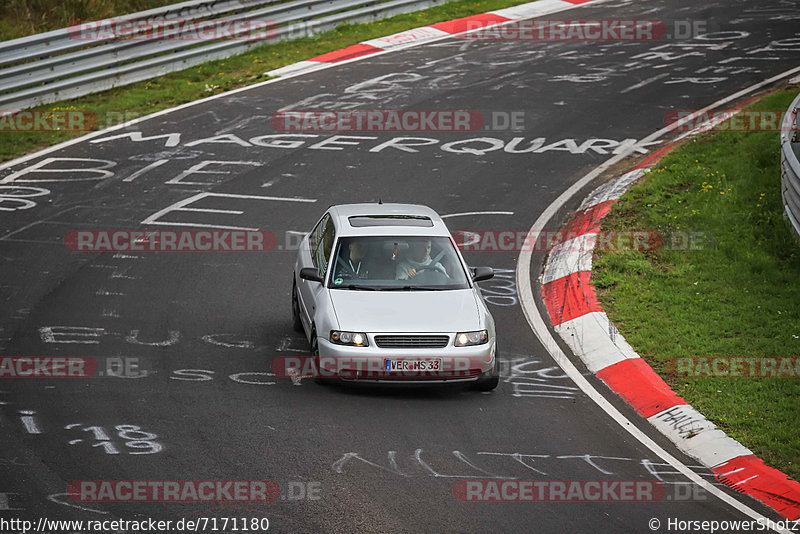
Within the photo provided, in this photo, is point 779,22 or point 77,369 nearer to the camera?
point 77,369

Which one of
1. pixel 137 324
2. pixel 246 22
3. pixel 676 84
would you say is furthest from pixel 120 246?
pixel 676 84

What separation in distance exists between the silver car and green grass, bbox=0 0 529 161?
928cm

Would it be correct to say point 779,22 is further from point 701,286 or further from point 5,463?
point 5,463

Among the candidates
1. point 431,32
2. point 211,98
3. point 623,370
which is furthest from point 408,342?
point 431,32

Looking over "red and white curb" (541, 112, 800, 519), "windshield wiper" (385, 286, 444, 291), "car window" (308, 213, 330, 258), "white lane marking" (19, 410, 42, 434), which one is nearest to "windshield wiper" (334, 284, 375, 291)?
"windshield wiper" (385, 286, 444, 291)

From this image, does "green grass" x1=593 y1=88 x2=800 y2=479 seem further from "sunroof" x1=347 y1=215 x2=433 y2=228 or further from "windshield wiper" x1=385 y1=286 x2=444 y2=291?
"sunroof" x1=347 y1=215 x2=433 y2=228

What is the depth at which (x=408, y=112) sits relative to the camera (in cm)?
1977

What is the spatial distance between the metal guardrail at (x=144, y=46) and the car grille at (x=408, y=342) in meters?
12.5

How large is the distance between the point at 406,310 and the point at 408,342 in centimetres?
43

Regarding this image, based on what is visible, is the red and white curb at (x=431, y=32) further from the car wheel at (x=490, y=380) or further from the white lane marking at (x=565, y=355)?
the car wheel at (x=490, y=380)

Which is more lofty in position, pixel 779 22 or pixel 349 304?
pixel 779 22

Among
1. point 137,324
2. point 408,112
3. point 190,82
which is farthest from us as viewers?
point 190,82

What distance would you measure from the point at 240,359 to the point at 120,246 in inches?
165

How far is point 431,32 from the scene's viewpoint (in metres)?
25.9
